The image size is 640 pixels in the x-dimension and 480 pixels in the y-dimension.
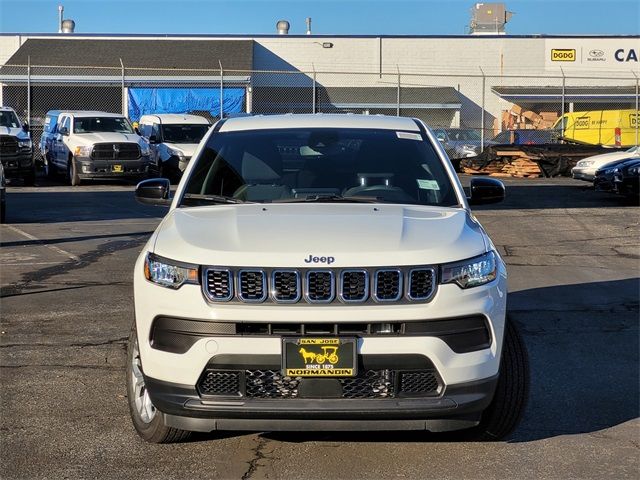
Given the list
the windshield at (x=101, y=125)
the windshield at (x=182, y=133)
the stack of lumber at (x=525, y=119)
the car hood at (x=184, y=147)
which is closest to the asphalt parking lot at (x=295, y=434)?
the car hood at (x=184, y=147)

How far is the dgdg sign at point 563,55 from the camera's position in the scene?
46.0 m

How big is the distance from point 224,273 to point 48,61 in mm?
39497

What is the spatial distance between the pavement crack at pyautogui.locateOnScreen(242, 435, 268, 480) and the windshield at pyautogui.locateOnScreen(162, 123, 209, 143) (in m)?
21.3

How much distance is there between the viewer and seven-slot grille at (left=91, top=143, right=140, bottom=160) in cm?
2366

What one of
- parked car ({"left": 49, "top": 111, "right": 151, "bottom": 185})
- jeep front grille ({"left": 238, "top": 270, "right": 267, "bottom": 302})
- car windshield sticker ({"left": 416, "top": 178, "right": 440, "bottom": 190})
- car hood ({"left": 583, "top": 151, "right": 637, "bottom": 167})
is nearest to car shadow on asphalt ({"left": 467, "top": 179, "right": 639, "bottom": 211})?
car hood ({"left": 583, "top": 151, "right": 637, "bottom": 167})

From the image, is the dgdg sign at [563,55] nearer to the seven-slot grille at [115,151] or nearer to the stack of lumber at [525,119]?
the stack of lumber at [525,119]

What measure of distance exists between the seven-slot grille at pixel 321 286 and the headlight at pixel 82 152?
65.6 feet

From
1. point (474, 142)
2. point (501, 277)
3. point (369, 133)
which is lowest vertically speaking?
point (474, 142)

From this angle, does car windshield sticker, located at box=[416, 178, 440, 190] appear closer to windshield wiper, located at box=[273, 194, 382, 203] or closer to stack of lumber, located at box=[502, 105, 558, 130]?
windshield wiper, located at box=[273, 194, 382, 203]

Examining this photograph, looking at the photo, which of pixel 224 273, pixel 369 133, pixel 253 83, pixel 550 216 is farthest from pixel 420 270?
pixel 253 83

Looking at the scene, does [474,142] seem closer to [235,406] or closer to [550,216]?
[550,216]

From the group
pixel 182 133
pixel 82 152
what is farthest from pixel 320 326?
pixel 182 133

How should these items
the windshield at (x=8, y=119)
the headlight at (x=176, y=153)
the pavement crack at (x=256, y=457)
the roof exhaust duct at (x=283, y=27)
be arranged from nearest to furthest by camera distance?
the pavement crack at (x=256, y=457)
the windshield at (x=8, y=119)
the headlight at (x=176, y=153)
the roof exhaust duct at (x=283, y=27)

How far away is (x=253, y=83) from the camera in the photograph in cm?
4169
